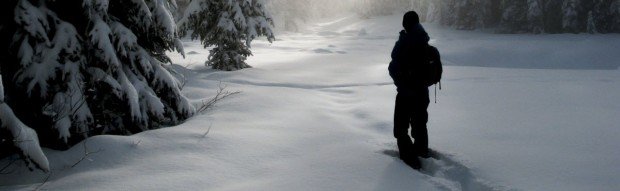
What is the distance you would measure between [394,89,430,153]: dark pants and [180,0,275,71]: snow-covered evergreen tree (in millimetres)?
11389

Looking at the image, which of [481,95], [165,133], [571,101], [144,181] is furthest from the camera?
[481,95]

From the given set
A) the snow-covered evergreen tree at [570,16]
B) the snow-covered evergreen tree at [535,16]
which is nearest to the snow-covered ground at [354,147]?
the snow-covered evergreen tree at [570,16]

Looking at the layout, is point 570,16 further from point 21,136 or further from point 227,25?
point 21,136

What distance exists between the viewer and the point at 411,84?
4.49 metres

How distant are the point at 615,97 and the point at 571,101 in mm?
1295

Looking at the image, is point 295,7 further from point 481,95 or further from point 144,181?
point 144,181

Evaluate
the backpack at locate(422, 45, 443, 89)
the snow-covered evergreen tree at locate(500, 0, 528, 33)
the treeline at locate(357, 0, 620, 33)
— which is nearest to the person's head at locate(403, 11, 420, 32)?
the backpack at locate(422, 45, 443, 89)

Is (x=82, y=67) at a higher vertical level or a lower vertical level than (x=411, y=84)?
higher

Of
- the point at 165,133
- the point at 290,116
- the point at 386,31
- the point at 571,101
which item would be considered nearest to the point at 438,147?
the point at 290,116

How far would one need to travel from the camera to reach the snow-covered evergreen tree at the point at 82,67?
446cm

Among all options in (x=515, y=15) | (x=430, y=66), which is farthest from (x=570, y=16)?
(x=430, y=66)

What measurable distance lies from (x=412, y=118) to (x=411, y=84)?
47 centimetres

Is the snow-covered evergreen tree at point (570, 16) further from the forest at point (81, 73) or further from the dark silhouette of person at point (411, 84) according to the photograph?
the forest at point (81, 73)

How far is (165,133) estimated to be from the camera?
16.4 ft
